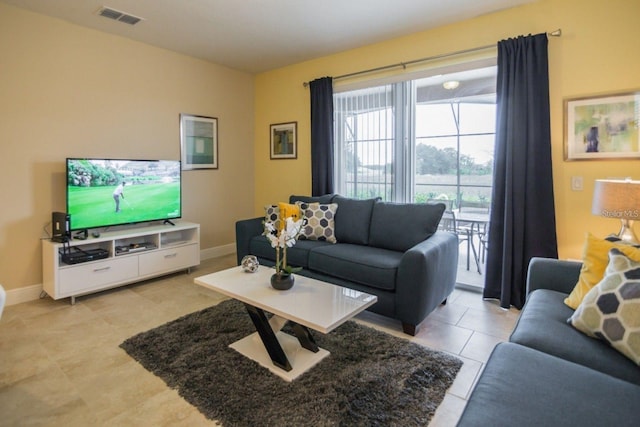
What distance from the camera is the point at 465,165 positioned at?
11.7ft

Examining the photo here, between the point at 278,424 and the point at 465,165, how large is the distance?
9.62ft

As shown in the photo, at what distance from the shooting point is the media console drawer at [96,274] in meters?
3.08

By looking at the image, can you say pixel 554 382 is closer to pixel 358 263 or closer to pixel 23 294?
pixel 358 263

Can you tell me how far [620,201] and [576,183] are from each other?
755mm

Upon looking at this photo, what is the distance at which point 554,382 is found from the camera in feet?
4.02

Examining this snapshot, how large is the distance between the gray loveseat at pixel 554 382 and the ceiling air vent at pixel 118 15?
381 centimetres

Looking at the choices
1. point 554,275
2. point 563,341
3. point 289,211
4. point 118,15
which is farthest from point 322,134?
point 563,341

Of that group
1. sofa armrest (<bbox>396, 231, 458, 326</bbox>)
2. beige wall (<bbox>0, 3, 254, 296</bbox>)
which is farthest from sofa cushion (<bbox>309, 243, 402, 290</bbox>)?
beige wall (<bbox>0, 3, 254, 296</bbox>)

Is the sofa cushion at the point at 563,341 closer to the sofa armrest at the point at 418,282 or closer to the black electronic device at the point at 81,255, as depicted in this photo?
the sofa armrest at the point at 418,282

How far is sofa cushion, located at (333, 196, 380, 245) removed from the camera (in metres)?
3.41

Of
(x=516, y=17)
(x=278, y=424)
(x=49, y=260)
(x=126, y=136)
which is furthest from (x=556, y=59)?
(x=49, y=260)

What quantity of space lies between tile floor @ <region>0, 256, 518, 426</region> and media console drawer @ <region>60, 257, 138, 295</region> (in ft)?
0.51

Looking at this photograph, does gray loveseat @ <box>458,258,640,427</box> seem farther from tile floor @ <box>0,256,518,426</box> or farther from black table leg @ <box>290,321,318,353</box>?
black table leg @ <box>290,321,318,353</box>

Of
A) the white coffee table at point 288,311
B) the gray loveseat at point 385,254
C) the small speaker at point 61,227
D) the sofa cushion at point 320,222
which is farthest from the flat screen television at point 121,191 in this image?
the white coffee table at point 288,311
